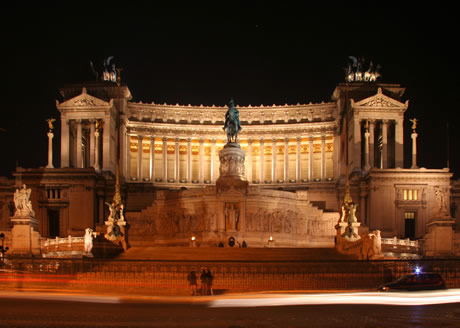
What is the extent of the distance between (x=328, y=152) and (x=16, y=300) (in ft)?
233

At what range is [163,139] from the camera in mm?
93000

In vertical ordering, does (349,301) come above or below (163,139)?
below

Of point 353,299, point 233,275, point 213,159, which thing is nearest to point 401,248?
point 233,275

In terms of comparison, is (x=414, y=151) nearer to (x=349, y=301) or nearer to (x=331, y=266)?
(x=331, y=266)

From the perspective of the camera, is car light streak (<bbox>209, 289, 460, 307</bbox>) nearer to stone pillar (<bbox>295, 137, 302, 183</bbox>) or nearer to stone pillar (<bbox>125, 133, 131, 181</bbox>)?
stone pillar (<bbox>125, 133, 131, 181</bbox>)

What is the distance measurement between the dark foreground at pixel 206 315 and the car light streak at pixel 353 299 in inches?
9.2

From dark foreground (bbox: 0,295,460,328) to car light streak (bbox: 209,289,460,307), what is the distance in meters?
0.23

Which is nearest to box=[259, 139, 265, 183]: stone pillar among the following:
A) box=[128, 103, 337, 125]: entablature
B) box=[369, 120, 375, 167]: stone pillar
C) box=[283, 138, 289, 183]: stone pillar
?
box=[283, 138, 289, 183]: stone pillar

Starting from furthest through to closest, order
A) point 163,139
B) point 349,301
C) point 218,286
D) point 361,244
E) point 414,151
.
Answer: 1. point 163,139
2. point 414,151
3. point 361,244
4. point 218,286
5. point 349,301

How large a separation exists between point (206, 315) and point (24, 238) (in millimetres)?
31331

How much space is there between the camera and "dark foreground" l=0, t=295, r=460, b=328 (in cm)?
2125

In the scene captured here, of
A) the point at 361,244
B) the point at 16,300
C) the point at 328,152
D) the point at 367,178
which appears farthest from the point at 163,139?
the point at 16,300

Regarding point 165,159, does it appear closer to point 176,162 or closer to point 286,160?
point 176,162

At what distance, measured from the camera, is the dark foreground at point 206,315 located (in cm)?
2125
